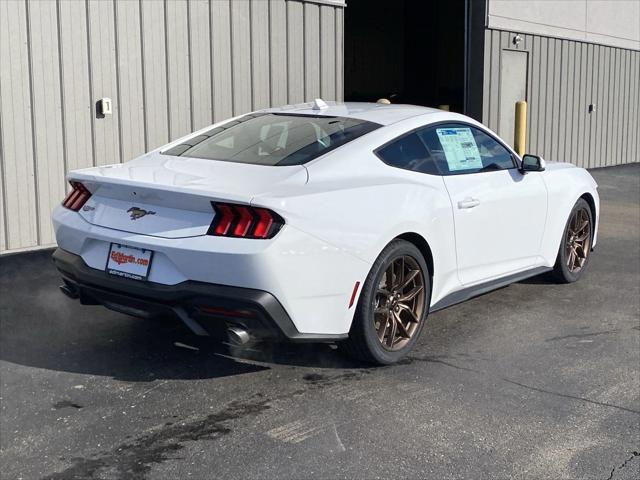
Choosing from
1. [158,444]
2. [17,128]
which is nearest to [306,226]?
[158,444]

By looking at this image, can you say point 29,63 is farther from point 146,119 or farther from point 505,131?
point 505,131

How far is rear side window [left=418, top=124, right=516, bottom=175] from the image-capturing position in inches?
211

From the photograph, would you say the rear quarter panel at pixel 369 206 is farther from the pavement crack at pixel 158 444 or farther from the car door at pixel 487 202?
the pavement crack at pixel 158 444

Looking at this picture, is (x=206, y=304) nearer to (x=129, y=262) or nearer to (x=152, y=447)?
(x=129, y=262)

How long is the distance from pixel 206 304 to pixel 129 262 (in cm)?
54

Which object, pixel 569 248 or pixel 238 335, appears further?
pixel 569 248

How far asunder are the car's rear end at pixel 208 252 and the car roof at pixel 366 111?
2.21 ft

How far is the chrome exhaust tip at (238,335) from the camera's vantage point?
4.21m

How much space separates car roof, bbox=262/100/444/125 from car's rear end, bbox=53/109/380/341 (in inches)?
26.5

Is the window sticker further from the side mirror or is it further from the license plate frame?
the license plate frame

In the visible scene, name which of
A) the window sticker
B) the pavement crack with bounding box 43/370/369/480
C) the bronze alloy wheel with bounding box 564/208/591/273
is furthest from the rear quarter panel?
the bronze alloy wheel with bounding box 564/208/591/273

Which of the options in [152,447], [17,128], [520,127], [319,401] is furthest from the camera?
[520,127]

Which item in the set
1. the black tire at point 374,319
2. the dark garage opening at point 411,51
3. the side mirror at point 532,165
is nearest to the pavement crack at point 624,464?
the black tire at point 374,319

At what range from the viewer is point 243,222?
13.5 ft
